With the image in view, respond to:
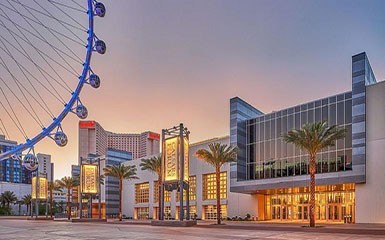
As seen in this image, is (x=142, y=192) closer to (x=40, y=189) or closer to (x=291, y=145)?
(x=40, y=189)

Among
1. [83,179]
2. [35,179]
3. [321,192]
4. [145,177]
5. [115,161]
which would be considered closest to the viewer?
[321,192]

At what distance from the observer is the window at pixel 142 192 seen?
297 feet

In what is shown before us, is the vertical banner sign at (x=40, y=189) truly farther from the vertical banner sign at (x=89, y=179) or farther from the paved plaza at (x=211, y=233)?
the paved plaza at (x=211, y=233)

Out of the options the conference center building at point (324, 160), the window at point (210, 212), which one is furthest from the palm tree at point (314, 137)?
the window at point (210, 212)

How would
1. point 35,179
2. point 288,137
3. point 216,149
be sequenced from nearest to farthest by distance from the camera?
point 288,137, point 216,149, point 35,179

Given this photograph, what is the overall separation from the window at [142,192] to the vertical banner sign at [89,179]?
26.1 meters

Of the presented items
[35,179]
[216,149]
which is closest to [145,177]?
[35,179]

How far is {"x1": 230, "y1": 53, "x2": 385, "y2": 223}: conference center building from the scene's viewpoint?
1852 inches

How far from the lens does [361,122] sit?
47781 millimetres

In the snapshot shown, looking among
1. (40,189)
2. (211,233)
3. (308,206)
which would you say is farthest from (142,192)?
(211,233)

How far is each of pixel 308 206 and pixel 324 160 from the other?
938 centimetres

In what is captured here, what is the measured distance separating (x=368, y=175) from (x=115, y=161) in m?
77.0

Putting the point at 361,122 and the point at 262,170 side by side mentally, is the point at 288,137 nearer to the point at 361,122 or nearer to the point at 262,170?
the point at 361,122

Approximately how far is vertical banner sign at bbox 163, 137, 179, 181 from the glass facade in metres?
18.5
